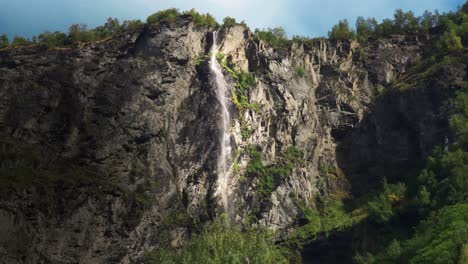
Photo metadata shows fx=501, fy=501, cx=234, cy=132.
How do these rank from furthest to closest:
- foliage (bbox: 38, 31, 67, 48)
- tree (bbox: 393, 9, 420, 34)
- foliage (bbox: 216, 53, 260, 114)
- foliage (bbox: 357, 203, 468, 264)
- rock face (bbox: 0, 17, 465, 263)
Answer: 1. tree (bbox: 393, 9, 420, 34)
2. foliage (bbox: 38, 31, 67, 48)
3. foliage (bbox: 216, 53, 260, 114)
4. rock face (bbox: 0, 17, 465, 263)
5. foliage (bbox: 357, 203, 468, 264)

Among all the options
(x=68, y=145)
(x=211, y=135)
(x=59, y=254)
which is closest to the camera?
(x=59, y=254)

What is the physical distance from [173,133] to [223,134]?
5.40m

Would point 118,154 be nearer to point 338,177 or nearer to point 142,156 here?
point 142,156

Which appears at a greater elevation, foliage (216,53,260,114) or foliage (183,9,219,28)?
foliage (183,9,219,28)

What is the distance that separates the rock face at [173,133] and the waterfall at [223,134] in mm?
825

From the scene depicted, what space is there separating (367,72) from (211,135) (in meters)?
26.4

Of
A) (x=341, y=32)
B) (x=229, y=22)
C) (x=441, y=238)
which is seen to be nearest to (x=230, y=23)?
(x=229, y=22)

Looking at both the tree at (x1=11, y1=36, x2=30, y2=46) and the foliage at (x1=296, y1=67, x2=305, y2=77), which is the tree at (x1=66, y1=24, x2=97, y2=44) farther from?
the foliage at (x1=296, y1=67, x2=305, y2=77)

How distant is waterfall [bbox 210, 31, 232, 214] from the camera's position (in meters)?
50.5

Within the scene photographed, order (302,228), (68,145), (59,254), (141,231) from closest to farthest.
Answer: (59,254), (141,231), (68,145), (302,228)

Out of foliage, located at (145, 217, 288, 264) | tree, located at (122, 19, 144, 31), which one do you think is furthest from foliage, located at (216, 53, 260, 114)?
foliage, located at (145, 217, 288, 264)

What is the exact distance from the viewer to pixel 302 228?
49938 mm

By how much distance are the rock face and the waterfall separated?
2.71 ft

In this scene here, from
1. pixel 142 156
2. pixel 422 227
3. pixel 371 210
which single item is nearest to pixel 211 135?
pixel 142 156
